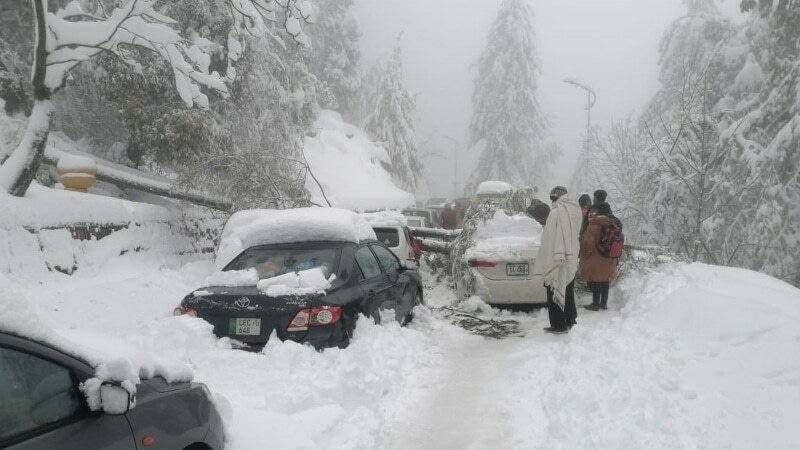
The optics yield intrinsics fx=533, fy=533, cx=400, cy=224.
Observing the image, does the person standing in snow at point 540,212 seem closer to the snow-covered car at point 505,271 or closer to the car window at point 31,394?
the snow-covered car at point 505,271

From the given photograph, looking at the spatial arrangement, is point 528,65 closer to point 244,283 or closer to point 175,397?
point 244,283

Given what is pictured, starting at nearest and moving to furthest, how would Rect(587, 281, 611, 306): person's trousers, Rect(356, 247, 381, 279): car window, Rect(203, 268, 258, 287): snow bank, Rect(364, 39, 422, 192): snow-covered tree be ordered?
Rect(203, 268, 258, 287): snow bank, Rect(356, 247, 381, 279): car window, Rect(587, 281, 611, 306): person's trousers, Rect(364, 39, 422, 192): snow-covered tree

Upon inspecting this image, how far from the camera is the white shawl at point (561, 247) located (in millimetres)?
6902

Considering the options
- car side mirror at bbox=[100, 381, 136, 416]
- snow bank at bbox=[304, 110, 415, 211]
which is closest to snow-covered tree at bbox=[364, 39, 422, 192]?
snow bank at bbox=[304, 110, 415, 211]

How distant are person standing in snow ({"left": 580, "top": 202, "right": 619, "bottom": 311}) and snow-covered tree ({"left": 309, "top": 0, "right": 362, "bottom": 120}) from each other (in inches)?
1241

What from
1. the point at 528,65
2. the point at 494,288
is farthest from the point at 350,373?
the point at 528,65

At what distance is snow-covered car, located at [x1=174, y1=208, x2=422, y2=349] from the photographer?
4.94 metres

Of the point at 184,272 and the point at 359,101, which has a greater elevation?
the point at 359,101

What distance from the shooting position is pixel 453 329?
7551 mm

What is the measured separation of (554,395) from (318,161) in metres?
23.3

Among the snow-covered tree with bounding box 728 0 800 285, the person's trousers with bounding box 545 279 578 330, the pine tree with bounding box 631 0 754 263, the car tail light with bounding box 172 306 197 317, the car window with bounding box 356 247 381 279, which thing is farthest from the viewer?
the pine tree with bounding box 631 0 754 263

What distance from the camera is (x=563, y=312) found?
703 cm

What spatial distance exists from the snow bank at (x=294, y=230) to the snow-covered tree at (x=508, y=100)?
105 ft

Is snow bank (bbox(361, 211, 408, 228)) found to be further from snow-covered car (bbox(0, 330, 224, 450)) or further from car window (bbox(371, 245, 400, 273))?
snow-covered car (bbox(0, 330, 224, 450))
